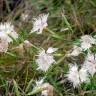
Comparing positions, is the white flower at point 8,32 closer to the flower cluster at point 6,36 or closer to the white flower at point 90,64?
the flower cluster at point 6,36

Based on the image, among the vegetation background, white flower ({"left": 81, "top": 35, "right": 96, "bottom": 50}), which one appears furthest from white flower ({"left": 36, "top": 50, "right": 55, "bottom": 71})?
white flower ({"left": 81, "top": 35, "right": 96, "bottom": 50})

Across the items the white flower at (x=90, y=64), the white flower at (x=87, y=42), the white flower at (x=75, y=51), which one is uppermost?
the white flower at (x=87, y=42)

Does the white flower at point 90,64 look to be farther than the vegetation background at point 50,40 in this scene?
No

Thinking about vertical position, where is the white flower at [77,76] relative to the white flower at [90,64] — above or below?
below

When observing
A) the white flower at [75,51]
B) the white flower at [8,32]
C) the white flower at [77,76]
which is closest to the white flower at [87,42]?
the white flower at [75,51]

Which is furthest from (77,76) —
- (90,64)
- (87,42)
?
(87,42)

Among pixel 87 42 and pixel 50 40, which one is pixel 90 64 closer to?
pixel 87 42
